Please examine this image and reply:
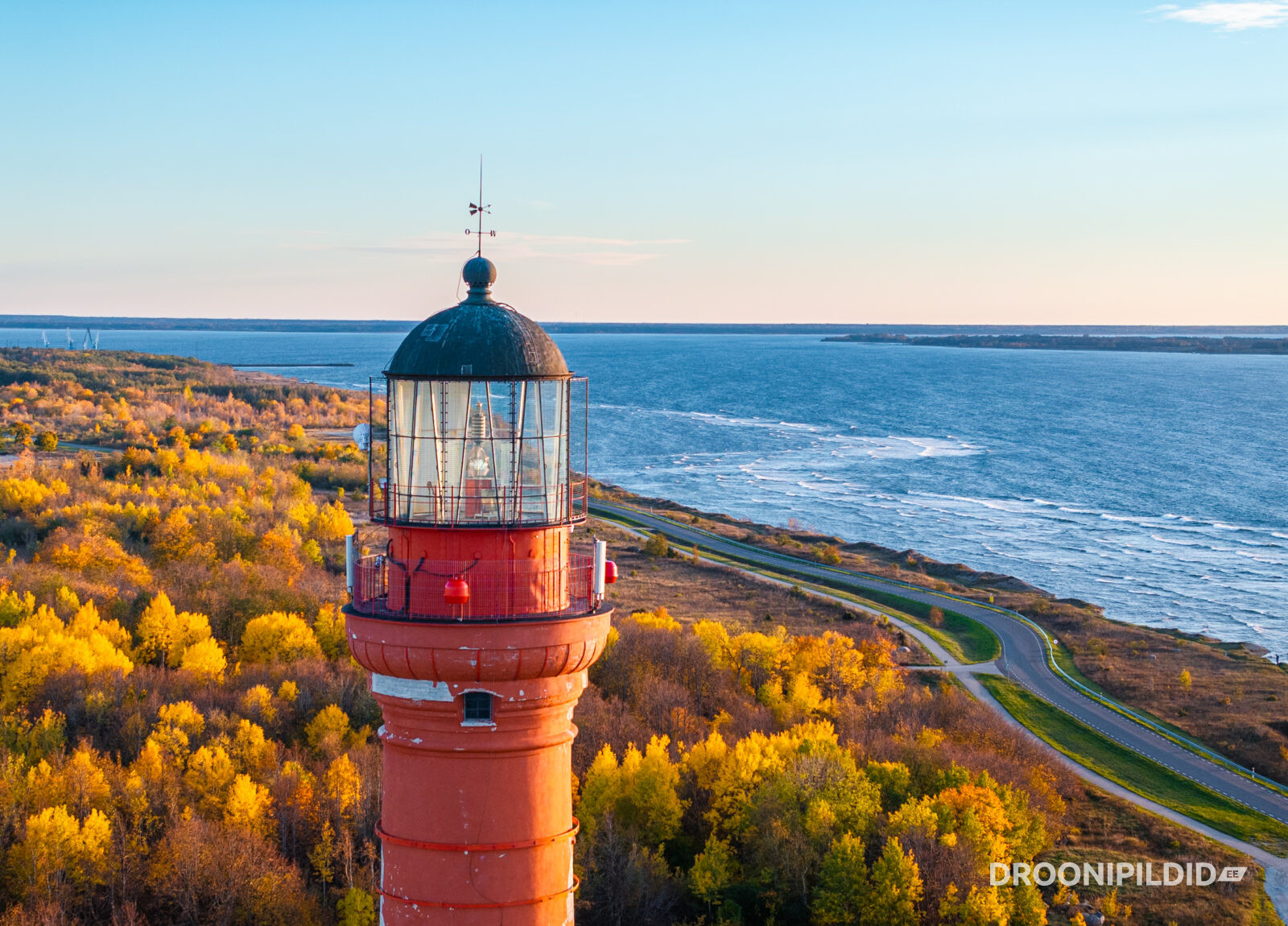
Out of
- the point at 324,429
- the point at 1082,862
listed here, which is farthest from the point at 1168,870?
the point at 324,429

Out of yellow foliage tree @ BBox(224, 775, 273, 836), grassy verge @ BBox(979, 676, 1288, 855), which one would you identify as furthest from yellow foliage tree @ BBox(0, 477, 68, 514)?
grassy verge @ BBox(979, 676, 1288, 855)

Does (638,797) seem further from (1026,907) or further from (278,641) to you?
(278,641)

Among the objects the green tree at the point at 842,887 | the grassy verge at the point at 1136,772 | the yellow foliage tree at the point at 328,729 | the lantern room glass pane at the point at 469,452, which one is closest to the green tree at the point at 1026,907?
the green tree at the point at 842,887

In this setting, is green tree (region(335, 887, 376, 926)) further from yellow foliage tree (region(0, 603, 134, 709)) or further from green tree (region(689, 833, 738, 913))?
yellow foliage tree (region(0, 603, 134, 709))

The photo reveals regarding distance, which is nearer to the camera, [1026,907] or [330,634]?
[1026,907]

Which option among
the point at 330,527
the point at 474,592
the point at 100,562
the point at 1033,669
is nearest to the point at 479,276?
the point at 474,592

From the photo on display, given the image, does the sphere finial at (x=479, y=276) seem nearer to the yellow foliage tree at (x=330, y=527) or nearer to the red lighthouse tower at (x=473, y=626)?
the red lighthouse tower at (x=473, y=626)

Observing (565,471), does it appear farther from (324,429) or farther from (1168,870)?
(324,429)
